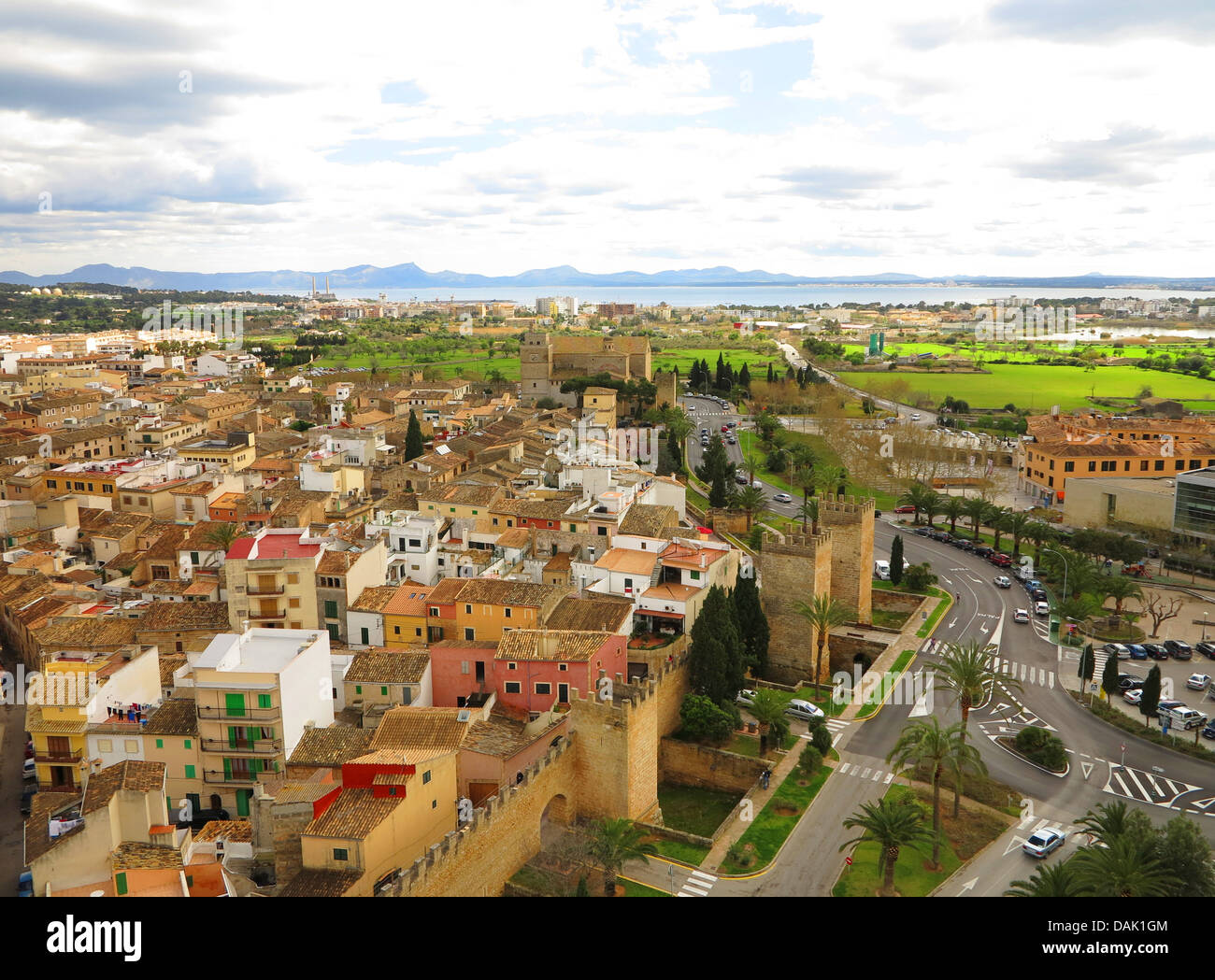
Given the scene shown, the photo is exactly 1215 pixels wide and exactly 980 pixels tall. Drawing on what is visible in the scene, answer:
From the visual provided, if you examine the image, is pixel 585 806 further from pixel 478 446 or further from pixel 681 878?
pixel 478 446

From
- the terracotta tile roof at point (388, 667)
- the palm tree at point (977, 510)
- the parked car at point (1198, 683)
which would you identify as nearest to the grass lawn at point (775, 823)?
the terracotta tile roof at point (388, 667)

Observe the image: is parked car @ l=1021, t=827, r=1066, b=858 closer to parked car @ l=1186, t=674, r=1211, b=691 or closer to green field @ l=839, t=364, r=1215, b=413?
parked car @ l=1186, t=674, r=1211, b=691

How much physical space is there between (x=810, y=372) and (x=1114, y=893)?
66279 mm

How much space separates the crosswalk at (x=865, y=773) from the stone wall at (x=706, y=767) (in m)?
1.60

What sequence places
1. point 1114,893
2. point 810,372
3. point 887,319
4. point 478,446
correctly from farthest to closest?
point 887,319, point 810,372, point 478,446, point 1114,893

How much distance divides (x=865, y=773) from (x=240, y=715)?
13477 millimetres

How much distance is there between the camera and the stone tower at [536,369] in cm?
7038

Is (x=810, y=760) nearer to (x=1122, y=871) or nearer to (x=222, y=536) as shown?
(x=1122, y=871)

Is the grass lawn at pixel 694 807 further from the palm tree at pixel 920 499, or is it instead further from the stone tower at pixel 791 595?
the palm tree at pixel 920 499

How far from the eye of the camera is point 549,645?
2125 cm

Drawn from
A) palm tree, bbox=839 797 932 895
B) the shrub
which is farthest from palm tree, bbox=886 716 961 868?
the shrub

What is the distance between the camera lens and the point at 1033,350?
112688 millimetres

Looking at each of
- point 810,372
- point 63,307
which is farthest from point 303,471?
point 63,307

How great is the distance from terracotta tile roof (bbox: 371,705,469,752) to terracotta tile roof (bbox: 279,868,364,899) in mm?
3169
